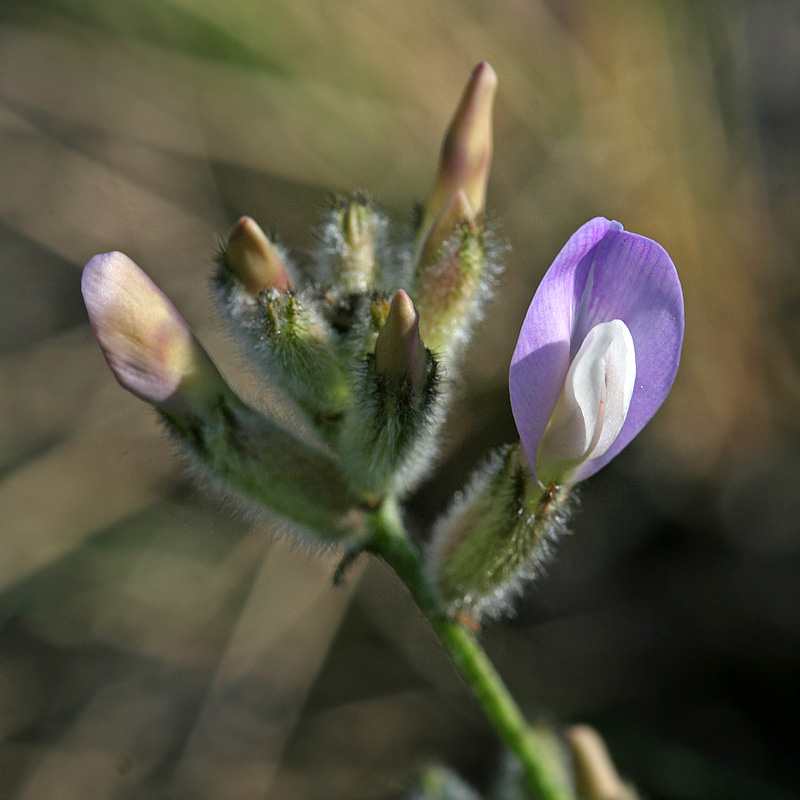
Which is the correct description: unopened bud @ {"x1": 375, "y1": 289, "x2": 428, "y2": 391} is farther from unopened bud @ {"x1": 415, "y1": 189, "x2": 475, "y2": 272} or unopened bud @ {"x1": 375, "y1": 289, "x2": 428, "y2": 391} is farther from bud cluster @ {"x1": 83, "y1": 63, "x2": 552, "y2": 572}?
unopened bud @ {"x1": 415, "y1": 189, "x2": 475, "y2": 272}

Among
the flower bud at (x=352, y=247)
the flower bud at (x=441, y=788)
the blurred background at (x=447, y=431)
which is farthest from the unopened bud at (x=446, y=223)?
the blurred background at (x=447, y=431)

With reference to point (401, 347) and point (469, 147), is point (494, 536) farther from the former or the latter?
point (469, 147)

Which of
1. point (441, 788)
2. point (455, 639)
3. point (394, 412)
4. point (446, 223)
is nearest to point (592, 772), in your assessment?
point (441, 788)

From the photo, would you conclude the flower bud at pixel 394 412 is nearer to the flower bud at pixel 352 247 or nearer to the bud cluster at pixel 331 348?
the bud cluster at pixel 331 348

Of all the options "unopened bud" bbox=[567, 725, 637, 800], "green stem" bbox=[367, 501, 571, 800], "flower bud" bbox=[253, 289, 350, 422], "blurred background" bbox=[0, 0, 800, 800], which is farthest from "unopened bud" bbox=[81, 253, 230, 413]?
"blurred background" bbox=[0, 0, 800, 800]

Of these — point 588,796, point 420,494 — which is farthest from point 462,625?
point 420,494
